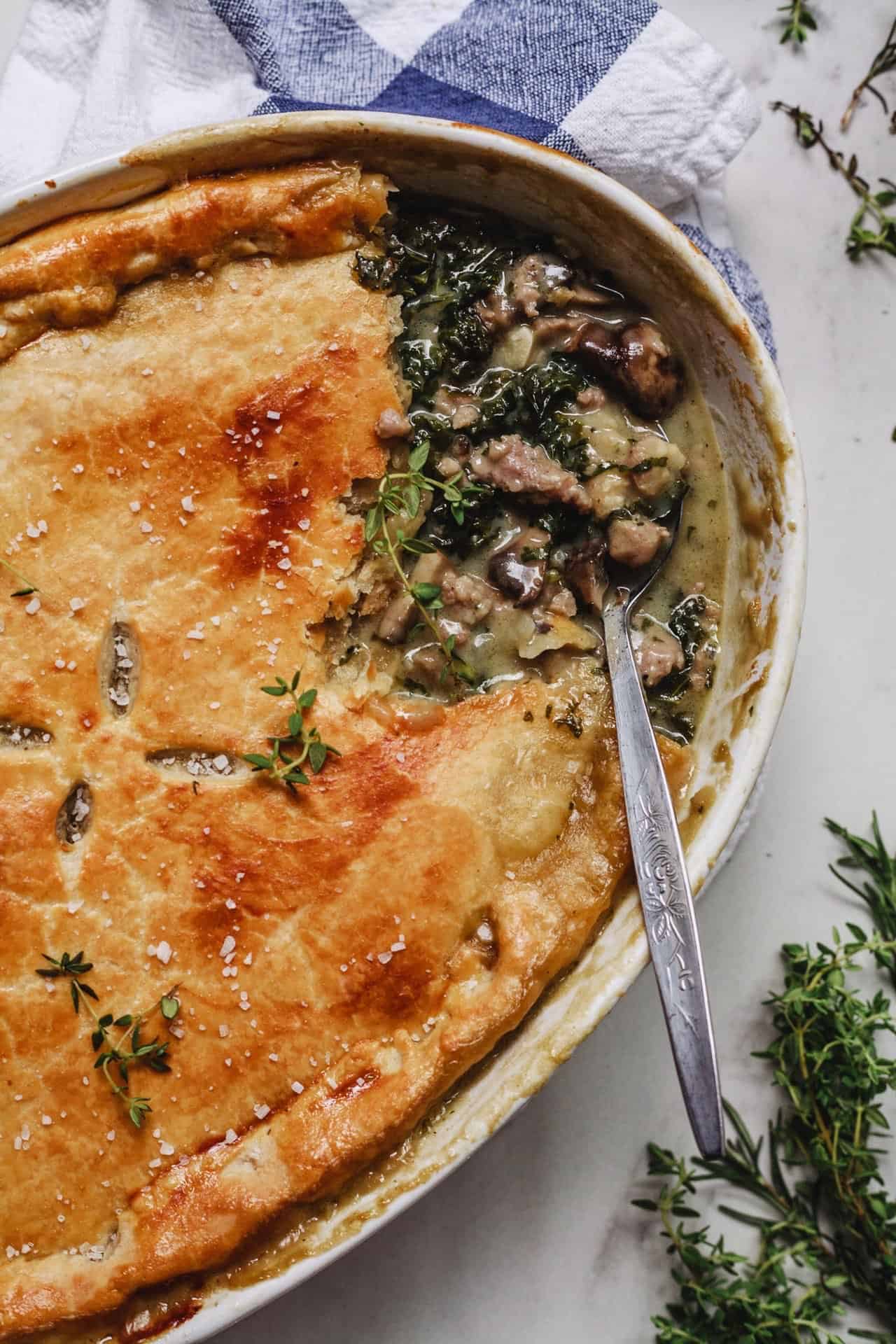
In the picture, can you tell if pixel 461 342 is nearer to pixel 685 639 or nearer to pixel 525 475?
pixel 525 475

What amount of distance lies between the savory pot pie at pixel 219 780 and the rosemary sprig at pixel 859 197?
131 cm

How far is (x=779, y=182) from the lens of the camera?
2.87m

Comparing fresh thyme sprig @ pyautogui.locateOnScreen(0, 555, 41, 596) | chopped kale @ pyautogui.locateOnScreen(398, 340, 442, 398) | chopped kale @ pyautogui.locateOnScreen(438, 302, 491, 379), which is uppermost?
chopped kale @ pyautogui.locateOnScreen(438, 302, 491, 379)

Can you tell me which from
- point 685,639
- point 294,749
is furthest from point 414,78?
point 294,749

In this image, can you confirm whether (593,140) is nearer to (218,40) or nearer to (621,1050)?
(218,40)

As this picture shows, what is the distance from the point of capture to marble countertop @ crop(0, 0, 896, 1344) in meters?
2.76

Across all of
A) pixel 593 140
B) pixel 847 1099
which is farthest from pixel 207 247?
pixel 847 1099

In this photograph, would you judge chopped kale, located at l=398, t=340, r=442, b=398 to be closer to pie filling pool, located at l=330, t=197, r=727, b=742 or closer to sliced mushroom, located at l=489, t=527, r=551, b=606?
pie filling pool, located at l=330, t=197, r=727, b=742

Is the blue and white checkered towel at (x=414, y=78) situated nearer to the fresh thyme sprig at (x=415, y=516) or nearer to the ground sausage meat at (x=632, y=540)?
the ground sausage meat at (x=632, y=540)

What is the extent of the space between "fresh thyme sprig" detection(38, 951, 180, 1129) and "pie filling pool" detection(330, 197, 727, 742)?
78 cm

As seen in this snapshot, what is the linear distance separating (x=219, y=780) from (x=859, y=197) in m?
2.23

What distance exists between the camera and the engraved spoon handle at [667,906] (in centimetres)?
215

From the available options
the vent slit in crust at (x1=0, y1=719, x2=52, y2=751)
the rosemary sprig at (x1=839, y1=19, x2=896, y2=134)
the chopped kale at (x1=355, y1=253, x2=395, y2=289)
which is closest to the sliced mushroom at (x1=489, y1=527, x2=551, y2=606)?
the chopped kale at (x1=355, y1=253, x2=395, y2=289)

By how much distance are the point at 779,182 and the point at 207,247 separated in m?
1.54
